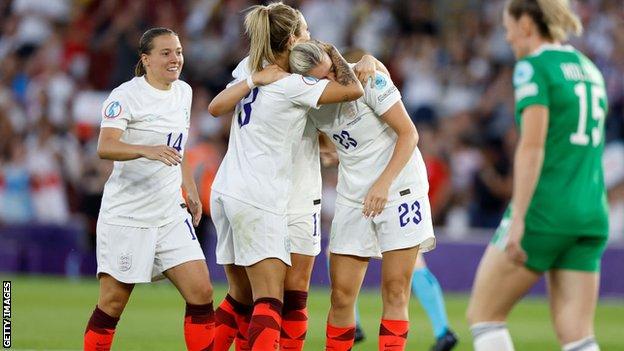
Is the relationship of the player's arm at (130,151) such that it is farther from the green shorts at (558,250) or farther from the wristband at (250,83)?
the green shorts at (558,250)

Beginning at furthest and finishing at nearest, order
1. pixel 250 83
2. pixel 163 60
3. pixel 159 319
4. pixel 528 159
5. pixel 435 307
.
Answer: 1. pixel 159 319
2. pixel 435 307
3. pixel 163 60
4. pixel 250 83
5. pixel 528 159

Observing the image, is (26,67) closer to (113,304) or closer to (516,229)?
(113,304)

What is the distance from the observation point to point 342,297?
24.2 feet

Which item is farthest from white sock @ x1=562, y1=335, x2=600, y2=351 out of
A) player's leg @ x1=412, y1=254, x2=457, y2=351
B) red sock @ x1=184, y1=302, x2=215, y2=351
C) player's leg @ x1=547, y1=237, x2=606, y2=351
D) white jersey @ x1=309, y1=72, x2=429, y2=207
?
player's leg @ x1=412, y1=254, x2=457, y2=351

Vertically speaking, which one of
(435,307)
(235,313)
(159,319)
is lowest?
(159,319)

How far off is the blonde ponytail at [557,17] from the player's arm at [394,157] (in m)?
1.60

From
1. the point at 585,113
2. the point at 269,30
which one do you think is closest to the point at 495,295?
the point at 585,113

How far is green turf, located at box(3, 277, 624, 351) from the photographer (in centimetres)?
1046

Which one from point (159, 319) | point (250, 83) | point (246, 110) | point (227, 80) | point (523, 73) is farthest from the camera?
point (227, 80)

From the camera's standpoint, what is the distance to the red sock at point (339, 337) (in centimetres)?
741

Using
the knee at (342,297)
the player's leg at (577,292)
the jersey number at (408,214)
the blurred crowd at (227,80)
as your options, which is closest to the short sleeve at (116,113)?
the knee at (342,297)

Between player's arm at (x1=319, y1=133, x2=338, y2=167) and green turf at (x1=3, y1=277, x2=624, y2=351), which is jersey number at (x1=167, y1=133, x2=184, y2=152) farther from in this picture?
green turf at (x1=3, y1=277, x2=624, y2=351)

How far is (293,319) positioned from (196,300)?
2.01 ft

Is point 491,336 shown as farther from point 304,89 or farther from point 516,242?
point 304,89
